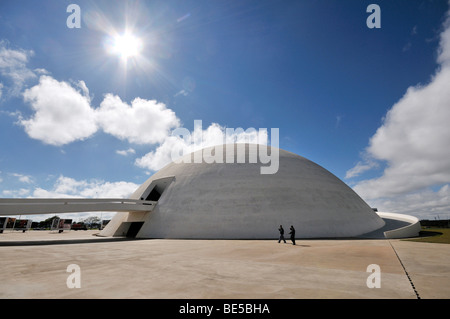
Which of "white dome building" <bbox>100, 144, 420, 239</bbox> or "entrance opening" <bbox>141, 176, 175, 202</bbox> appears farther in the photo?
"entrance opening" <bbox>141, 176, 175, 202</bbox>

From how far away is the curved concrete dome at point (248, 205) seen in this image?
22.7 m

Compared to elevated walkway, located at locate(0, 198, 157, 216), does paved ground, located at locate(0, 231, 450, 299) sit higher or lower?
lower

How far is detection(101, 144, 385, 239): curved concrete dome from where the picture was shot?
74.4ft

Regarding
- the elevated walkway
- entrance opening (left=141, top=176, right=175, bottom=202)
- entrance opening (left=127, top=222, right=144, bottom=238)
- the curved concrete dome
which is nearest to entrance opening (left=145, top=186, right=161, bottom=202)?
entrance opening (left=141, top=176, right=175, bottom=202)

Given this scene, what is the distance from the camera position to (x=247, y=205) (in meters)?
24.0

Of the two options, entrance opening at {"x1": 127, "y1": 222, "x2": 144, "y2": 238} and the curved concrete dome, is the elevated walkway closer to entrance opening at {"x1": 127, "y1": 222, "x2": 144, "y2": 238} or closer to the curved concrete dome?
the curved concrete dome

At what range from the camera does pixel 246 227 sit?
73.6ft

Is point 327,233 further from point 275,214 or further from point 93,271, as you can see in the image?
point 93,271

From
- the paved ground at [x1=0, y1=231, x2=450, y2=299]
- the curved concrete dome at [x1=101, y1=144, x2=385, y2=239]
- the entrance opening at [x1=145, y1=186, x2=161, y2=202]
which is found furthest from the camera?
the entrance opening at [x1=145, y1=186, x2=161, y2=202]

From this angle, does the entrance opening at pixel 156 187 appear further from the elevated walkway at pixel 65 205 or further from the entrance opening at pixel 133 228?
the entrance opening at pixel 133 228

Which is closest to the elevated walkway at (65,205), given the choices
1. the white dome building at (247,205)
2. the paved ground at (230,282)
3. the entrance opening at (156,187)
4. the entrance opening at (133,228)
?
the white dome building at (247,205)

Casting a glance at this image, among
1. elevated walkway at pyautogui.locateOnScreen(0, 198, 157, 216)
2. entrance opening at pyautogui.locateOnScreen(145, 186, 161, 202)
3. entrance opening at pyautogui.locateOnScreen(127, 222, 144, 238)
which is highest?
entrance opening at pyautogui.locateOnScreen(145, 186, 161, 202)
